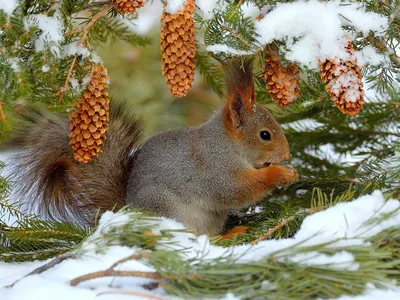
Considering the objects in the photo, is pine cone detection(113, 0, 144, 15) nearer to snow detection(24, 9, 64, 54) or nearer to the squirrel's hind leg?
snow detection(24, 9, 64, 54)

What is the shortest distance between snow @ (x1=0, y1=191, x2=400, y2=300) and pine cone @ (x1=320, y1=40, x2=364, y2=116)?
217 millimetres

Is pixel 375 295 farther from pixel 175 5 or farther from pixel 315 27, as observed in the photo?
pixel 175 5

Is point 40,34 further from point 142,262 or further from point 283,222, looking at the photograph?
point 283,222

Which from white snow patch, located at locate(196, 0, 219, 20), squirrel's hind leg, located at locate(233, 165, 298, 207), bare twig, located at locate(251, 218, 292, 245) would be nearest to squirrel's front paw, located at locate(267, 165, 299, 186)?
squirrel's hind leg, located at locate(233, 165, 298, 207)

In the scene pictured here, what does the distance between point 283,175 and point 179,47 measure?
1.67ft

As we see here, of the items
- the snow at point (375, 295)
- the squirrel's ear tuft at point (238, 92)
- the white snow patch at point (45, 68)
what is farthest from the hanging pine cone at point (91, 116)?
the snow at point (375, 295)

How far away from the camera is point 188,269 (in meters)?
0.79

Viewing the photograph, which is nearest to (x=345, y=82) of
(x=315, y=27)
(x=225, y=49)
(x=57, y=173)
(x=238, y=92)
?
(x=315, y=27)

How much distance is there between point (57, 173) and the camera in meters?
1.40

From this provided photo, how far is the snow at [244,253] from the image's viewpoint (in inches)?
31.9

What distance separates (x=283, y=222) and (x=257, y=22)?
0.41 metres

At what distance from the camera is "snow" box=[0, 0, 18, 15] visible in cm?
100

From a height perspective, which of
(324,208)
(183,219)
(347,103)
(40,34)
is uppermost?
(40,34)

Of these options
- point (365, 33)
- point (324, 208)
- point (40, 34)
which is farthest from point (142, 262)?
point (365, 33)
